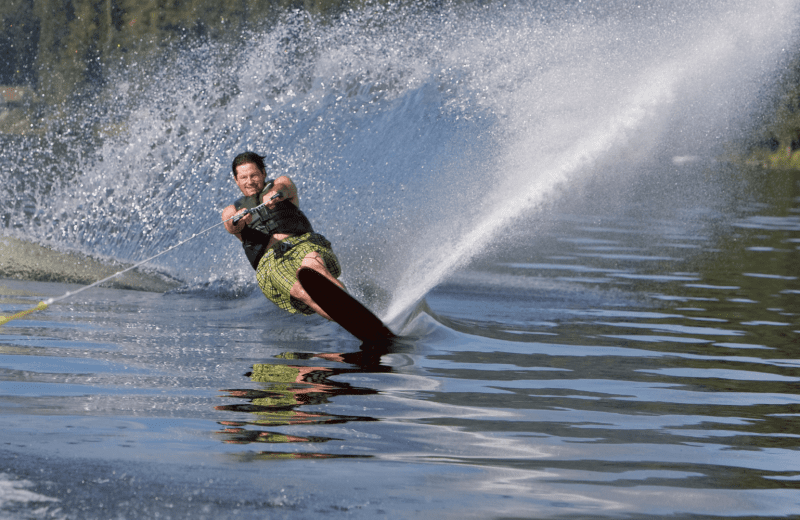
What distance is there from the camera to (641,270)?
444 inches

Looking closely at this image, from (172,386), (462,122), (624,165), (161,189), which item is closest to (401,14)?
(462,122)

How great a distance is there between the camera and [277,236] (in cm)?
756

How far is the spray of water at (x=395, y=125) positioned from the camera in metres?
10.1

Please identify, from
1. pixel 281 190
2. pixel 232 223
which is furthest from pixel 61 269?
pixel 281 190

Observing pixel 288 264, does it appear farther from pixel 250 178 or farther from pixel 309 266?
pixel 250 178

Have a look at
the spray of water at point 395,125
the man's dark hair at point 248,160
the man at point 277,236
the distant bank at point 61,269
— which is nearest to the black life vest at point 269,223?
the man at point 277,236

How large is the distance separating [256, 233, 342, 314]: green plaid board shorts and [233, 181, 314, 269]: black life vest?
7 centimetres

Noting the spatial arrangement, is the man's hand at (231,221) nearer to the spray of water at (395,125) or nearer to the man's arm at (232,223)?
the man's arm at (232,223)

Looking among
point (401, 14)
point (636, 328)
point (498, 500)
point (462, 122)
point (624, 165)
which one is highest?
point (624, 165)

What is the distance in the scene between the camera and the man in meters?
7.37

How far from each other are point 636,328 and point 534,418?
→ 3.07 m

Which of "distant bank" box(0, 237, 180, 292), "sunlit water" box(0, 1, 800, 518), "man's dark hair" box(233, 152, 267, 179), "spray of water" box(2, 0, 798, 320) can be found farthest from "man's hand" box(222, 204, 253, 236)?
"distant bank" box(0, 237, 180, 292)

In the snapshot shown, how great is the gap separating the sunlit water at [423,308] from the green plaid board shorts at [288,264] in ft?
0.64

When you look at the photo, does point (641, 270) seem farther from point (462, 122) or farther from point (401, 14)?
point (401, 14)
